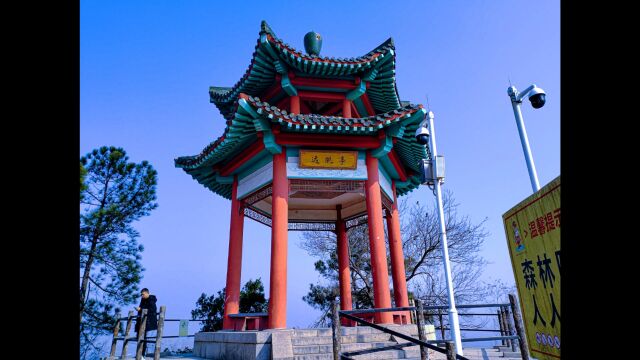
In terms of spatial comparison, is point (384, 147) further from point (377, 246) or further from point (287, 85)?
point (287, 85)

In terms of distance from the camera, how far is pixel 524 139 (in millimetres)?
6027

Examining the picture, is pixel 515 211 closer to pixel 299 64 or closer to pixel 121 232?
pixel 299 64

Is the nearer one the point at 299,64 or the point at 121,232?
the point at 299,64

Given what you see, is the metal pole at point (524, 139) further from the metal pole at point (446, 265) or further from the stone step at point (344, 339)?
the stone step at point (344, 339)

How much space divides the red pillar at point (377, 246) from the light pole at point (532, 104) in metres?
3.73

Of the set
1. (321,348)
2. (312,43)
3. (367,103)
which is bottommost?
(321,348)

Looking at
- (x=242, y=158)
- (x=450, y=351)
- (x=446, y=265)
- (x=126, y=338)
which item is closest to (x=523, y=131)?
(x=446, y=265)

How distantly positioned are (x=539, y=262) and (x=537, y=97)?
4529 mm

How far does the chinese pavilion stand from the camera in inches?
341

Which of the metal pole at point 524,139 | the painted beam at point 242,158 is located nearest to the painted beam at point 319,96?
the painted beam at point 242,158
